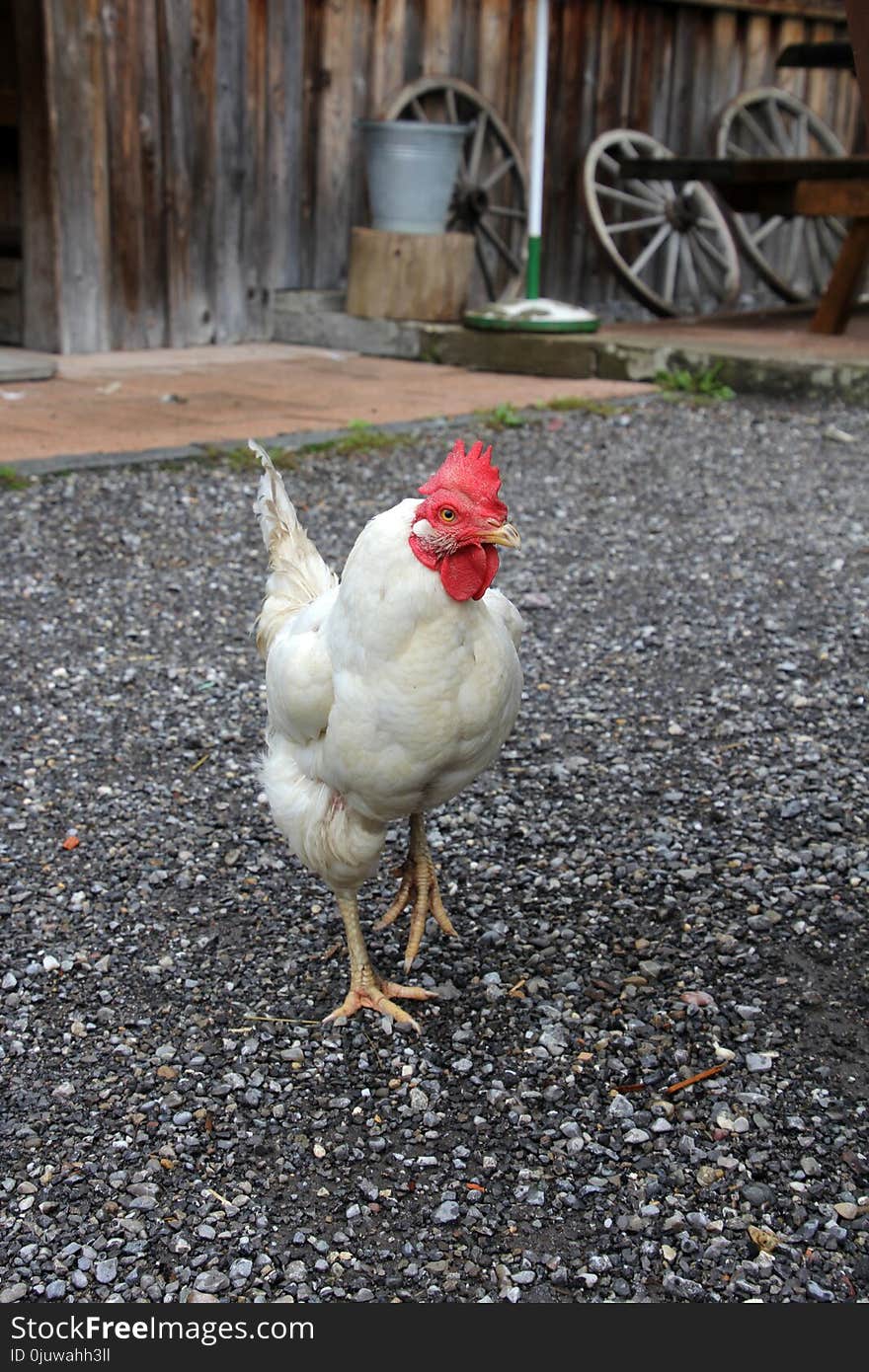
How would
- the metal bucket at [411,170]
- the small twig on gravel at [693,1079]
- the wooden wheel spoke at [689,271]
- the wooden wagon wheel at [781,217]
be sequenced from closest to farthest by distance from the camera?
the small twig on gravel at [693,1079] < the metal bucket at [411,170] < the wooden wheel spoke at [689,271] < the wooden wagon wheel at [781,217]

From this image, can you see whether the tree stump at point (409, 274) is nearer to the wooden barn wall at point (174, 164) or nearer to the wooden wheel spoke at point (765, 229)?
the wooden barn wall at point (174, 164)

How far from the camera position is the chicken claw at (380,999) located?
2598 millimetres

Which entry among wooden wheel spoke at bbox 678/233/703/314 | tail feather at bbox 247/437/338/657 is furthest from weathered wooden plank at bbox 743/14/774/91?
tail feather at bbox 247/437/338/657

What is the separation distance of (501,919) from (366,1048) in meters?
0.51

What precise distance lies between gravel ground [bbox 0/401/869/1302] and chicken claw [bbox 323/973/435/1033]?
4cm

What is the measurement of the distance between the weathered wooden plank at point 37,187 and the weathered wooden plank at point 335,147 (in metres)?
1.92

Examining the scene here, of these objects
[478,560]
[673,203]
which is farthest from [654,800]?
[673,203]

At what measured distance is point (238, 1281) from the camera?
196 centimetres

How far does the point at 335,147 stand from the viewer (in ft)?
28.0

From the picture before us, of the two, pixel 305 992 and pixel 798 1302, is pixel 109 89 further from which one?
pixel 798 1302

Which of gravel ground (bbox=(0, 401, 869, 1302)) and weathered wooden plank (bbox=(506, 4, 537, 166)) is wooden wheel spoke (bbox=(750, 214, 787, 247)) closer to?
weathered wooden plank (bbox=(506, 4, 537, 166))

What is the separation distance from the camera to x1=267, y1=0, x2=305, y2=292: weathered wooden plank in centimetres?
809

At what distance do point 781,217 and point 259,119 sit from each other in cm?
492

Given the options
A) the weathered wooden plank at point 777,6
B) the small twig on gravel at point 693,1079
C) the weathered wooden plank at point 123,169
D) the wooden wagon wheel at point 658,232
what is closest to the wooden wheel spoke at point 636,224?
the wooden wagon wheel at point 658,232
